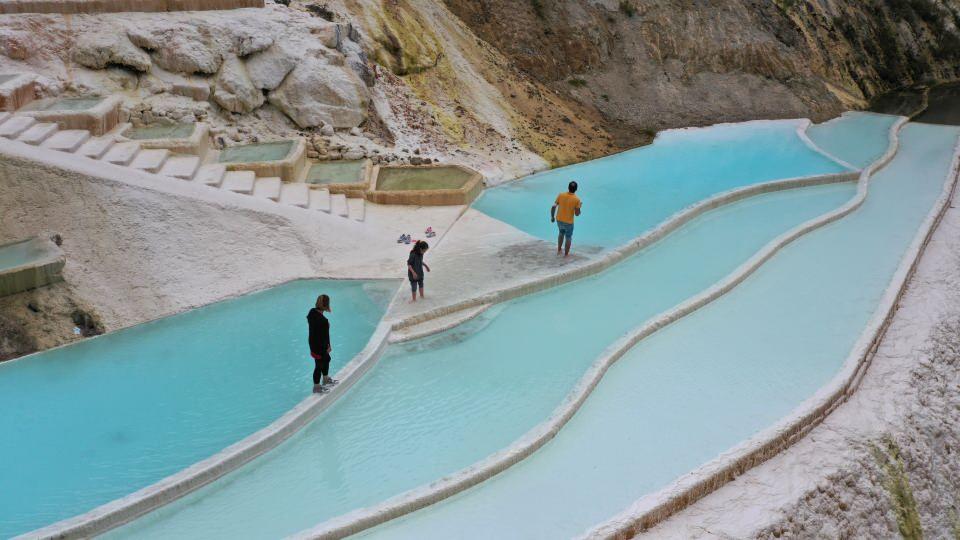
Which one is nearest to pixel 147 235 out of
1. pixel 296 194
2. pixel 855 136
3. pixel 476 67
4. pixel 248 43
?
pixel 296 194

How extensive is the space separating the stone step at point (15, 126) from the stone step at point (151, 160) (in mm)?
1335

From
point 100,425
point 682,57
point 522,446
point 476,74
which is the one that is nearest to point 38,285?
point 100,425

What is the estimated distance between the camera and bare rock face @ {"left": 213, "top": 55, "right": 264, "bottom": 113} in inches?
503

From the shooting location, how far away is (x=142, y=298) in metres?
9.27

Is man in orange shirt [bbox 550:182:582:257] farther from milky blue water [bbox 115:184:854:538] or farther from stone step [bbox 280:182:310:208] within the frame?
stone step [bbox 280:182:310:208]

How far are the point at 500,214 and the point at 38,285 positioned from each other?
6.54 metres

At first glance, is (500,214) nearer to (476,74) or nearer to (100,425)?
(476,74)

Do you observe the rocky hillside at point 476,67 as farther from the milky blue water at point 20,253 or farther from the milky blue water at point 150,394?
the milky blue water at point 150,394

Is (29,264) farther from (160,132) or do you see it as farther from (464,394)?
(464,394)

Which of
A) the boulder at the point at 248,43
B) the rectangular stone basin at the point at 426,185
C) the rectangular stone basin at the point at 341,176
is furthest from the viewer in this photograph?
the boulder at the point at 248,43

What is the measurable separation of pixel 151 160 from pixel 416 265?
4.05 m

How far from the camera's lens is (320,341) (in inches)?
283

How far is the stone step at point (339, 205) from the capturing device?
1139 centimetres

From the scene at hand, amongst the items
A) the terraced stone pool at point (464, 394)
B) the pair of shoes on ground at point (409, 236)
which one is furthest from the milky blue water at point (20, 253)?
the pair of shoes on ground at point (409, 236)
